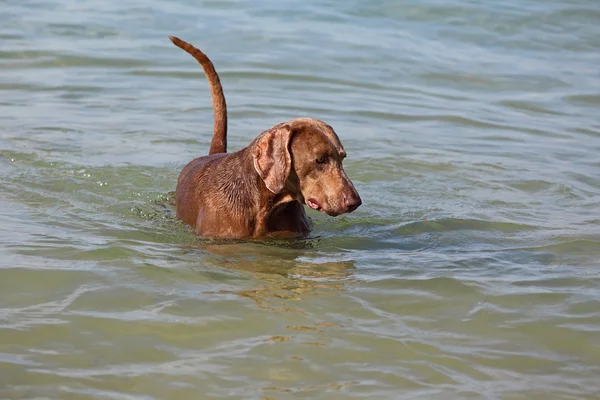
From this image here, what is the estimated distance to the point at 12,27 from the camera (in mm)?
15250

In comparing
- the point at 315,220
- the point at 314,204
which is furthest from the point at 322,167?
the point at 315,220

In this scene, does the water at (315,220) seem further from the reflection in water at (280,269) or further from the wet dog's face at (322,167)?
the wet dog's face at (322,167)

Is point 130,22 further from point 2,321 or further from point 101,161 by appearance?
point 2,321

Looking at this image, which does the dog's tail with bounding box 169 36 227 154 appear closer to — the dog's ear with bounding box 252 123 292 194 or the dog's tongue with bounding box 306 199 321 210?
the dog's ear with bounding box 252 123 292 194

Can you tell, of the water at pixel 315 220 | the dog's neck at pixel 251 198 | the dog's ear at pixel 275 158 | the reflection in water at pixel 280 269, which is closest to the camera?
the water at pixel 315 220

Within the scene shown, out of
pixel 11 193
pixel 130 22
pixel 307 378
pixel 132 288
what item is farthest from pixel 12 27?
pixel 307 378

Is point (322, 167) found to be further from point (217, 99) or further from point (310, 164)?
point (217, 99)

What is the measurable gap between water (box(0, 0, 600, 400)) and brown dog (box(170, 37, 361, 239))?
0.59 ft

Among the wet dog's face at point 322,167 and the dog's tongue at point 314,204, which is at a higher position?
the wet dog's face at point 322,167

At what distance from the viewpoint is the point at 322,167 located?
20.6ft

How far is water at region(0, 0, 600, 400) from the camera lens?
15.5 feet

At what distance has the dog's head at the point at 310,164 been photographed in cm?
623

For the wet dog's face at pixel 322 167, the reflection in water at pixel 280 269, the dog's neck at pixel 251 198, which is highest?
the wet dog's face at pixel 322 167

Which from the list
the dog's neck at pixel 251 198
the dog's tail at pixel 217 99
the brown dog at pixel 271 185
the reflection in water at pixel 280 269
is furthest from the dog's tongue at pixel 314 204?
the dog's tail at pixel 217 99
